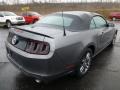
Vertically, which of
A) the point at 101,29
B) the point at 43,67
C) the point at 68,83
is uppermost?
the point at 101,29

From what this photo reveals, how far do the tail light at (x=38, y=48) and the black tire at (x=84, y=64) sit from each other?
1.10m

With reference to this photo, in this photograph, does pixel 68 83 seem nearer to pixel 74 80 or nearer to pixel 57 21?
pixel 74 80

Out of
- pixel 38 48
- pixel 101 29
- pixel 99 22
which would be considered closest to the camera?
pixel 38 48

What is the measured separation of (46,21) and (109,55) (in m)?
2.62

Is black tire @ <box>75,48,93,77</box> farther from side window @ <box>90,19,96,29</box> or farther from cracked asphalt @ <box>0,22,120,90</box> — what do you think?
side window @ <box>90,19,96,29</box>

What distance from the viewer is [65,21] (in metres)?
4.90

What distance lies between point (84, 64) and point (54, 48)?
141cm

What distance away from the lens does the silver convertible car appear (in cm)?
349

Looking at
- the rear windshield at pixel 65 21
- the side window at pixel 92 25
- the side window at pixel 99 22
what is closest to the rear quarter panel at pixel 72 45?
the rear windshield at pixel 65 21

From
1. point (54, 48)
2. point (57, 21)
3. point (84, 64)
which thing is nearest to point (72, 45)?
point (54, 48)

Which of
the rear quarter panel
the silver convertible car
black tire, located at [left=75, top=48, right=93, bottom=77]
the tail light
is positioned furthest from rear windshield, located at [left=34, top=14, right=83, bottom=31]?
the tail light

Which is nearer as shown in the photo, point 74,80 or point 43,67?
point 43,67

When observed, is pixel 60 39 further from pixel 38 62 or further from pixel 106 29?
pixel 106 29

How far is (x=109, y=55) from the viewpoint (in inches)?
247
